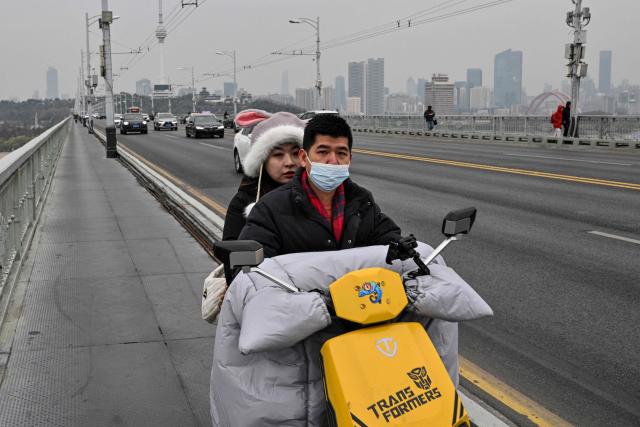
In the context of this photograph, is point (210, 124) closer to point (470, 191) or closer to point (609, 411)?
point (470, 191)

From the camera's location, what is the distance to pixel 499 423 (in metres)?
3.96

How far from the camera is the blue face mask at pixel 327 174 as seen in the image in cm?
329

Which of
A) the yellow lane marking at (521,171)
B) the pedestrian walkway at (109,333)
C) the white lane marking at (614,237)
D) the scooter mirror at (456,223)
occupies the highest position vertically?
the scooter mirror at (456,223)

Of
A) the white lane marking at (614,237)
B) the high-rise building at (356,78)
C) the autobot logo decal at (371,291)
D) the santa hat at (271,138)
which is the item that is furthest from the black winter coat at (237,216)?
the high-rise building at (356,78)

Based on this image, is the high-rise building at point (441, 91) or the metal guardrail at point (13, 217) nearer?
the metal guardrail at point (13, 217)

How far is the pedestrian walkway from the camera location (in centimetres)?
415

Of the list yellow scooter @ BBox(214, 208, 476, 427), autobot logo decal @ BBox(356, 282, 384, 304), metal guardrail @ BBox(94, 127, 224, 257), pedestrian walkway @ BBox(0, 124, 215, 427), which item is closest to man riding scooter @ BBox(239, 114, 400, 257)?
yellow scooter @ BBox(214, 208, 476, 427)

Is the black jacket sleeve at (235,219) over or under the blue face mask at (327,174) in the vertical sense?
under

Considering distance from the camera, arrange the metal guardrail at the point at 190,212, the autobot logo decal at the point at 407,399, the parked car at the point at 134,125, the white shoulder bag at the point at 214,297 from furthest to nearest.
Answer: the parked car at the point at 134,125 → the metal guardrail at the point at 190,212 → the white shoulder bag at the point at 214,297 → the autobot logo decal at the point at 407,399

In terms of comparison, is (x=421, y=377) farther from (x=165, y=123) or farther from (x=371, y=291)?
(x=165, y=123)

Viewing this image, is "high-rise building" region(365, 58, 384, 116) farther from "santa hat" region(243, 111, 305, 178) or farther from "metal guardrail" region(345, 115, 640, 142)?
"santa hat" region(243, 111, 305, 178)

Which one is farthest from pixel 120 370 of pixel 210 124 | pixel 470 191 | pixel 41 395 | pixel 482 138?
pixel 210 124

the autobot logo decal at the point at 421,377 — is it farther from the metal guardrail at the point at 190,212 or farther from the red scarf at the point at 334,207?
the metal guardrail at the point at 190,212

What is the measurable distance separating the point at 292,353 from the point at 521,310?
3.93 metres
